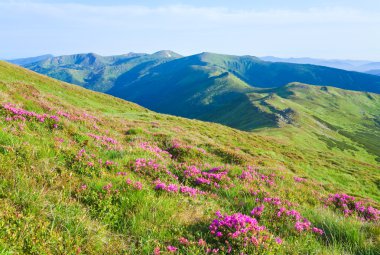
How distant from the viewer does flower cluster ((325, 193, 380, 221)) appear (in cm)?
1069

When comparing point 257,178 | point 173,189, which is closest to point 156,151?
point 257,178

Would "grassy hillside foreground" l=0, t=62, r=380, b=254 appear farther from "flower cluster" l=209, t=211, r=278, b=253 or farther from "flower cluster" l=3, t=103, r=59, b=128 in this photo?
"flower cluster" l=3, t=103, r=59, b=128

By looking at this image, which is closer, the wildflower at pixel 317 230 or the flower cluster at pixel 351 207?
the wildflower at pixel 317 230

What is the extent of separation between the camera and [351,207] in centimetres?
1138

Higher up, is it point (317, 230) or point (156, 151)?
point (317, 230)

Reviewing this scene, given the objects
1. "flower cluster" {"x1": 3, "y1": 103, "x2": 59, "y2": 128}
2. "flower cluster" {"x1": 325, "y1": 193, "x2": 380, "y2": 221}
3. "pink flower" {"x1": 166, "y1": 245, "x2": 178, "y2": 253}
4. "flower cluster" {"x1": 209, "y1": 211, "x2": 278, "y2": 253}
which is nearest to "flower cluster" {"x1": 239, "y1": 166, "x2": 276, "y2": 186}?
"flower cluster" {"x1": 325, "y1": 193, "x2": 380, "y2": 221}

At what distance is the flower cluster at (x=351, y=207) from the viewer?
10.7m

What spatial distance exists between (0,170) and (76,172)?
1.79m

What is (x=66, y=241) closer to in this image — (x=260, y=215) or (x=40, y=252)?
(x=40, y=252)

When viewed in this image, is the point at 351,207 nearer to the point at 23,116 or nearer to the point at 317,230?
the point at 317,230

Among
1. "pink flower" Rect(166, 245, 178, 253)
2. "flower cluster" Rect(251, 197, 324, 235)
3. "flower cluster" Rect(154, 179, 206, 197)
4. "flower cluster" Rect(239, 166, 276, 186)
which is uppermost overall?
"pink flower" Rect(166, 245, 178, 253)

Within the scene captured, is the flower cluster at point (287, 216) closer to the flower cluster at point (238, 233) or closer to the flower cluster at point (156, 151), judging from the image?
the flower cluster at point (238, 233)

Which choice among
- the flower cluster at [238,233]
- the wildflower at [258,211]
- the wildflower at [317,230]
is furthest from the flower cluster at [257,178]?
the flower cluster at [238,233]

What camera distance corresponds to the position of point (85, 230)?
15.1 feet
